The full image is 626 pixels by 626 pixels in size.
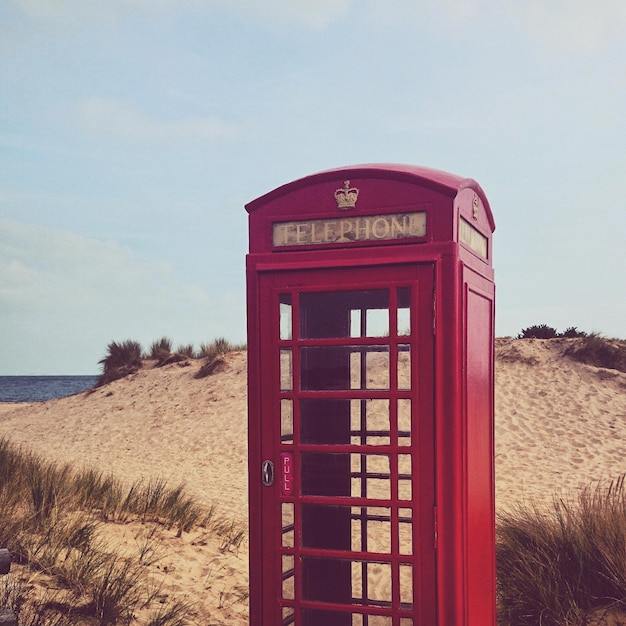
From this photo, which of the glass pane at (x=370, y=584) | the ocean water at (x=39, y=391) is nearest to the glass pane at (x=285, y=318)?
the glass pane at (x=370, y=584)

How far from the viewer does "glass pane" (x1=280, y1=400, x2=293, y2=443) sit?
3613 millimetres

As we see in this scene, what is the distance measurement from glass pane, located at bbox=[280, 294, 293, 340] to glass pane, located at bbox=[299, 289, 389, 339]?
8cm

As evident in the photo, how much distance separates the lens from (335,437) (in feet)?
13.1

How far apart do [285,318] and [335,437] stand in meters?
0.78

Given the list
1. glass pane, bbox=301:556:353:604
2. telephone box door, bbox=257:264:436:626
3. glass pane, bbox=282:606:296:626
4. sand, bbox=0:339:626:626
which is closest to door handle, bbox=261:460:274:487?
telephone box door, bbox=257:264:436:626

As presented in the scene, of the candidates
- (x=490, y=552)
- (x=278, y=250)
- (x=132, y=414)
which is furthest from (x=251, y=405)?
(x=132, y=414)

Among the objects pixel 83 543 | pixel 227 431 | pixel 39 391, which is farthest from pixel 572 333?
pixel 39 391

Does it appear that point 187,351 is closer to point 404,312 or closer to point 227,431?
point 227,431

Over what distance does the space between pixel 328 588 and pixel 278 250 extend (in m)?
1.87

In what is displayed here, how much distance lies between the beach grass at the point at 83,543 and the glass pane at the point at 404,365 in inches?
88.8

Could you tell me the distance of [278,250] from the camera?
11.9 ft

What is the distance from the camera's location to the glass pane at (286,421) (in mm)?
3613

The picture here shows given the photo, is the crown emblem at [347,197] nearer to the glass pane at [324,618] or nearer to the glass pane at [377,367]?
the glass pane at [377,367]

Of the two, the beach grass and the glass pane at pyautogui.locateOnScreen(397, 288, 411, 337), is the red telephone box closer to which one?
the glass pane at pyautogui.locateOnScreen(397, 288, 411, 337)
